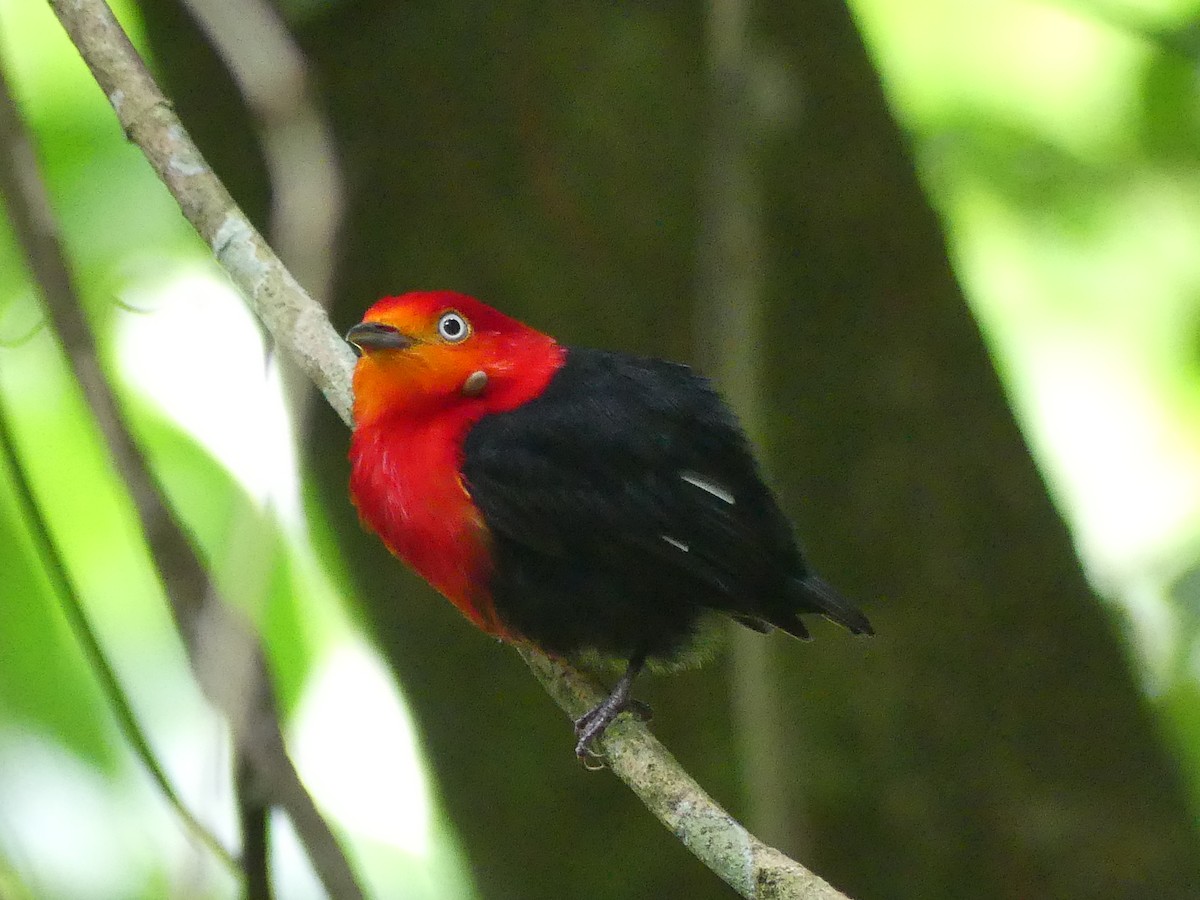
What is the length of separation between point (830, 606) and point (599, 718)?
57 cm

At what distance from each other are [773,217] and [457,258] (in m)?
0.88

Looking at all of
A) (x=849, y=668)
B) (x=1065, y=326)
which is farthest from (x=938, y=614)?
(x=1065, y=326)

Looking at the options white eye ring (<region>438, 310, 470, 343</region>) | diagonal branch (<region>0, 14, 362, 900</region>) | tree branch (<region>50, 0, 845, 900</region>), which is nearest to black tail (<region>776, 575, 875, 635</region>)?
tree branch (<region>50, 0, 845, 900</region>)

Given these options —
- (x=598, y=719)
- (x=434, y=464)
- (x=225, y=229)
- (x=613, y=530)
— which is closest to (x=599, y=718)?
(x=598, y=719)

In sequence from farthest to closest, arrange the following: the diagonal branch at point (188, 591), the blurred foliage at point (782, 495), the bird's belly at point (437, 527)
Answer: the blurred foliage at point (782, 495), the bird's belly at point (437, 527), the diagonal branch at point (188, 591)

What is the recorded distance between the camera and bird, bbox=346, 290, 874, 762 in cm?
296

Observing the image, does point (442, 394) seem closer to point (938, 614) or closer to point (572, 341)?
point (572, 341)

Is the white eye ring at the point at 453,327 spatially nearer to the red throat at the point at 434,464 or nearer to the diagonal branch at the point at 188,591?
the red throat at the point at 434,464

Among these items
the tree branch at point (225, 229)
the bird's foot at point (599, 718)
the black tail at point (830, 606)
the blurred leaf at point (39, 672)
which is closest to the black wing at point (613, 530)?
the black tail at point (830, 606)

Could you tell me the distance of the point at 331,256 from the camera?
1.94m

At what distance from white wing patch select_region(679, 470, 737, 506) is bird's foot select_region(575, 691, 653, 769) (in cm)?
50

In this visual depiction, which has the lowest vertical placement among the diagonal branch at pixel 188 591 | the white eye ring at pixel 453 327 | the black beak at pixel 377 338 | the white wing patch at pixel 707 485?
the diagonal branch at pixel 188 591

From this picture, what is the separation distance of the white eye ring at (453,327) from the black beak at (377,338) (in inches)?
3.5

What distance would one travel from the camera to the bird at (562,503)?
9.70ft
